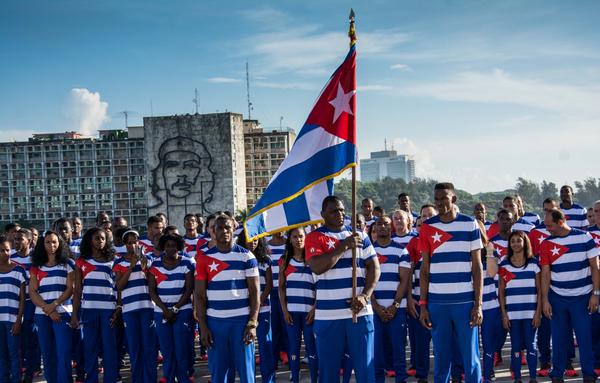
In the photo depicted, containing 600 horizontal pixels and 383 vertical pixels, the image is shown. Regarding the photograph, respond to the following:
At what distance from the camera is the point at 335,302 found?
5277 mm

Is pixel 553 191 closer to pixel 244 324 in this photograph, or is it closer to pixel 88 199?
pixel 88 199

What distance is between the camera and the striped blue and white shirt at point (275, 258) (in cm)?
796

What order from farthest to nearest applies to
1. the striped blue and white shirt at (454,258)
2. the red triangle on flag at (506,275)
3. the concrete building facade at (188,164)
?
the concrete building facade at (188,164), the red triangle on flag at (506,275), the striped blue and white shirt at (454,258)

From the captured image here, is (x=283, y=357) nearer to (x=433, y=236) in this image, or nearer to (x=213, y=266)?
(x=213, y=266)

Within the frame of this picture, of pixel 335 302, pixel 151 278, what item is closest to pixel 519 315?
pixel 335 302

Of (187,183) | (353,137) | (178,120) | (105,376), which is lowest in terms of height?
(105,376)

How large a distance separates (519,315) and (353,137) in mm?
2764

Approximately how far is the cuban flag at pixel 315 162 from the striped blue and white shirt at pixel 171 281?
1.44 metres

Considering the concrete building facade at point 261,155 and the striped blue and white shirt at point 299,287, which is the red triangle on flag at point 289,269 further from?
the concrete building facade at point 261,155

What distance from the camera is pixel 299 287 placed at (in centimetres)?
721

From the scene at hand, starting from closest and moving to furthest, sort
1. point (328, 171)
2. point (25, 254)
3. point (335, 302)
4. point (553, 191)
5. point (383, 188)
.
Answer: point (335, 302) → point (328, 171) → point (25, 254) → point (553, 191) → point (383, 188)

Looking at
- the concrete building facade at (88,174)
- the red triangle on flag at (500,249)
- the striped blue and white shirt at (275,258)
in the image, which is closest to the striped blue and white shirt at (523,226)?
the red triangle on flag at (500,249)

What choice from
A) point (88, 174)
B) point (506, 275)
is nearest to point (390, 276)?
point (506, 275)

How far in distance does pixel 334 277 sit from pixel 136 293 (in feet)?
8.85
